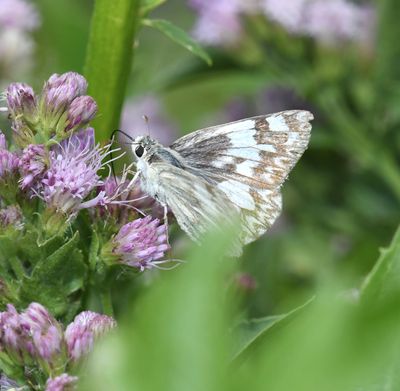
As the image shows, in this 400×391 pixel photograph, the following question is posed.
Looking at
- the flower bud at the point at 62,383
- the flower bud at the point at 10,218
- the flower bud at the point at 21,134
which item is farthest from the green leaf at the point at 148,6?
the flower bud at the point at 62,383

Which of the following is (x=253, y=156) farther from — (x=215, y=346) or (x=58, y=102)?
(x=215, y=346)

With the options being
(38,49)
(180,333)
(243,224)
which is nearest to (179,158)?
(243,224)

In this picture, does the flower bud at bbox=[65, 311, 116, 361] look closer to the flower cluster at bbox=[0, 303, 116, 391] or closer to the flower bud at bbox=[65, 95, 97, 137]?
the flower cluster at bbox=[0, 303, 116, 391]

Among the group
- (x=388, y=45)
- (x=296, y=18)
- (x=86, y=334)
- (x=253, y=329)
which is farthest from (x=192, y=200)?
(x=388, y=45)

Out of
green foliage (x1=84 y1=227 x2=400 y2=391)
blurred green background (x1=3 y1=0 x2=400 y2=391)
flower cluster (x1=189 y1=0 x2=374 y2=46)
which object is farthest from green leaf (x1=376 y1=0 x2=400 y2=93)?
green foliage (x1=84 y1=227 x2=400 y2=391)

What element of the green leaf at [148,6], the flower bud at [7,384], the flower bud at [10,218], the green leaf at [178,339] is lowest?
the flower bud at [7,384]

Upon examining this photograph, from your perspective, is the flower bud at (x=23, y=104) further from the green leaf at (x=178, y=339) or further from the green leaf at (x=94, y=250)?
the green leaf at (x=178, y=339)
